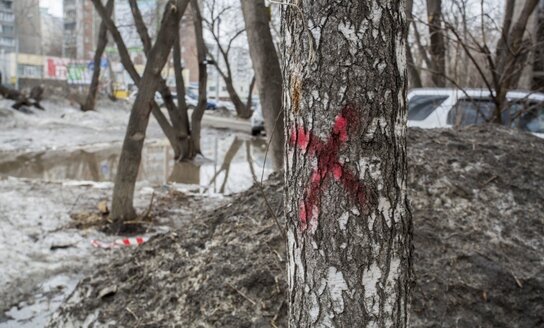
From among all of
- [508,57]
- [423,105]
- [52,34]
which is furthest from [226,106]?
[508,57]

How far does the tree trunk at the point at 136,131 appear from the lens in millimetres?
6574

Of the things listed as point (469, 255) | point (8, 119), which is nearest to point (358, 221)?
point (469, 255)

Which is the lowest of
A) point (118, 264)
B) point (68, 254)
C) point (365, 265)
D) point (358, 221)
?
point (68, 254)

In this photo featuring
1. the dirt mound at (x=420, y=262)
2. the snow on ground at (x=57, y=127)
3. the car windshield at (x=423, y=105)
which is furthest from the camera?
the snow on ground at (x=57, y=127)

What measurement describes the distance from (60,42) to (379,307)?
2221 inches

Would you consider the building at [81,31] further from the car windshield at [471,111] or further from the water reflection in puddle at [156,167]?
the car windshield at [471,111]

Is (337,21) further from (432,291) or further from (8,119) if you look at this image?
(8,119)

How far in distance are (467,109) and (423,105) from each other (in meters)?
0.90

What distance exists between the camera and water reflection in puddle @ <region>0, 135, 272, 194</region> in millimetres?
11102

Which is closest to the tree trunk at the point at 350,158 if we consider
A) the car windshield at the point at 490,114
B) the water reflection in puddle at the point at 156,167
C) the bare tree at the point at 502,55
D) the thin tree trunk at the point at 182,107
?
the bare tree at the point at 502,55

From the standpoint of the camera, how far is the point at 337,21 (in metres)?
1.57

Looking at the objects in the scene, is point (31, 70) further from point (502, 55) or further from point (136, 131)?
point (502, 55)

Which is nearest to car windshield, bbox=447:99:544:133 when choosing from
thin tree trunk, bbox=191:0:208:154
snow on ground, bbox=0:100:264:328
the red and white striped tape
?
snow on ground, bbox=0:100:264:328

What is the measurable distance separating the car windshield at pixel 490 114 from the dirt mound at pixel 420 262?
2936 mm
